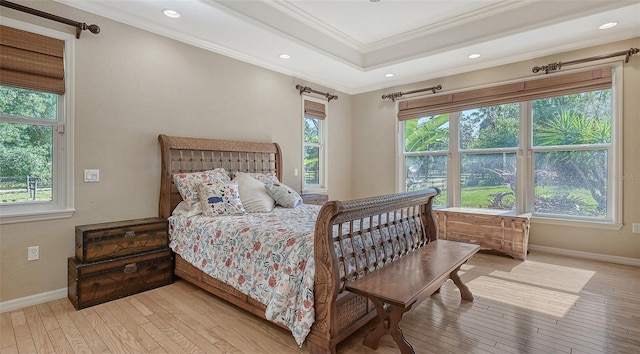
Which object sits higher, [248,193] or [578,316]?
[248,193]

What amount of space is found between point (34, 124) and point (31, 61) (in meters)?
0.51

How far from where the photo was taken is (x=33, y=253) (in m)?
2.58

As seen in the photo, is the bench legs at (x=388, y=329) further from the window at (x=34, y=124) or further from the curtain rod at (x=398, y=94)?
the curtain rod at (x=398, y=94)

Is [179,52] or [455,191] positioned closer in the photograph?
[179,52]

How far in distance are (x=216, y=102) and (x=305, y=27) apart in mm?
1431

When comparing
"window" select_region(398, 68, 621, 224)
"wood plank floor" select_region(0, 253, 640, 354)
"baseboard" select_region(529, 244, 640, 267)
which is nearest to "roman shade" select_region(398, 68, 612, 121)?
"window" select_region(398, 68, 621, 224)

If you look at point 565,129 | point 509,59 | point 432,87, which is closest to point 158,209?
point 432,87

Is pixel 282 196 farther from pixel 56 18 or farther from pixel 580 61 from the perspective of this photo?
pixel 580 61

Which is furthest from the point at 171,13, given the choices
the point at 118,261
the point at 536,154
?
the point at 536,154

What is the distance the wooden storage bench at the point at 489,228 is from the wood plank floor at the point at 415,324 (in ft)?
2.55

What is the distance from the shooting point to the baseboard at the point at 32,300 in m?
2.47

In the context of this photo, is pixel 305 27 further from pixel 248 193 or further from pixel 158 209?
pixel 158 209

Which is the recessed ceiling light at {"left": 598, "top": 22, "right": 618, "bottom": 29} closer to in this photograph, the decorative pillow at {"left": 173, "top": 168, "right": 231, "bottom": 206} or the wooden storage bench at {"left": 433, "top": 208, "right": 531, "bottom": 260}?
the wooden storage bench at {"left": 433, "top": 208, "right": 531, "bottom": 260}

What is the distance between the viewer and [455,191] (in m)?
4.77
